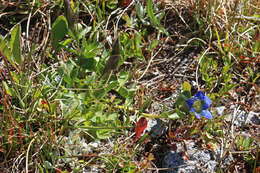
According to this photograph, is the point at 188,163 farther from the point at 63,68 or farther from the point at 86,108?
the point at 63,68

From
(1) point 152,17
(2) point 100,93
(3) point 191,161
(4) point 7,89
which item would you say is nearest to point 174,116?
(3) point 191,161

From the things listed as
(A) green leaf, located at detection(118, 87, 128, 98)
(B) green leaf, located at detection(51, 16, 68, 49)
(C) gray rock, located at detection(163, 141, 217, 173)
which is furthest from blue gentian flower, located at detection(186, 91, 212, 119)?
(B) green leaf, located at detection(51, 16, 68, 49)

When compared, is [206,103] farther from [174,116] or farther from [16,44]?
[16,44]

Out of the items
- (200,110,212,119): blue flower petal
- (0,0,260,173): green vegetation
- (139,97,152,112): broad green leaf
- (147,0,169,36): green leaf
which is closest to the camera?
(0,0,260,173): green vegetation

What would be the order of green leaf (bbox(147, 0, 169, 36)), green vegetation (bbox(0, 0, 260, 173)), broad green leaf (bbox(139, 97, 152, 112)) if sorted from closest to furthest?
1. green vegetation (bbox(0, 0, 260, 173))
2. broad green leaf (bbox(139, 97, 152, 112))
3. green leaf (bbox(147, 0, 169, 36))

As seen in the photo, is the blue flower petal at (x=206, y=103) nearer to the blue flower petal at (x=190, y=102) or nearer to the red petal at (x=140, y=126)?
the blue flower petal at (x=190, y=102)

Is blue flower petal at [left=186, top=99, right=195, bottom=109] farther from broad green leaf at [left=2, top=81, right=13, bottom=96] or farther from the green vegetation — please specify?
broad green leaf at [left=2, top=81, right=13, bottom=96]

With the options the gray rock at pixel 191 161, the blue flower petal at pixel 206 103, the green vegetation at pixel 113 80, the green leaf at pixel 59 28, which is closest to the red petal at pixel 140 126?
the green vegetation at pixel 113 80

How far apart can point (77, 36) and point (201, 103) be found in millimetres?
787

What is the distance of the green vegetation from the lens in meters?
1.64

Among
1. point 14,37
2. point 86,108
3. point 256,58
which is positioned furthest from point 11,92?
point 256,58

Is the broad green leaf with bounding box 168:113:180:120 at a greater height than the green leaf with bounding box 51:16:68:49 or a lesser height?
lesser

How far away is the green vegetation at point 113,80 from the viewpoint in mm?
1639

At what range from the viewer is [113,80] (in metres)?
1.97
